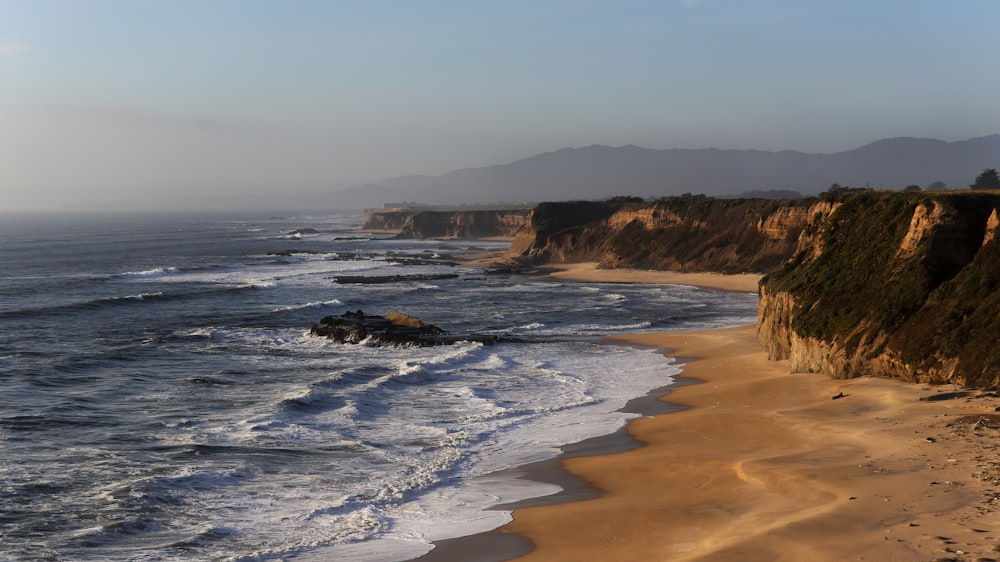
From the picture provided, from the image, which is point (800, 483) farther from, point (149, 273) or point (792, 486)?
point (149, 273)

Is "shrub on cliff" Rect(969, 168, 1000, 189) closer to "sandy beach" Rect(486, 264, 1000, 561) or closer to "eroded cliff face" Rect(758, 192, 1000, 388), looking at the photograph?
"eroded cliff face" Rect(758, 192, 1000, 388)

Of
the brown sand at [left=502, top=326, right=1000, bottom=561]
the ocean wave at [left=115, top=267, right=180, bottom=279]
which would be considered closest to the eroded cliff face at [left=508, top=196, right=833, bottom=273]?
the ocean wave at [left=115, top=267, right=180, bottom=279]

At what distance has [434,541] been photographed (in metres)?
15.7

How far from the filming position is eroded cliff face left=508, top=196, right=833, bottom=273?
251 ft

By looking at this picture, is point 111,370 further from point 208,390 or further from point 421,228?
point 421,228

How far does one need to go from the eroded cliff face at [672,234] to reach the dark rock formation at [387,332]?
1495 inches

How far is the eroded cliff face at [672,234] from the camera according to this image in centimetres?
7644

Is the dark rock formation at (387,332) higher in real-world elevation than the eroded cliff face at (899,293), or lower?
lower

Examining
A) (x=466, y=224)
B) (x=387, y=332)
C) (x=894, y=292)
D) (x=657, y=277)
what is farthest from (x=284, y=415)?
(x=466, y=224)

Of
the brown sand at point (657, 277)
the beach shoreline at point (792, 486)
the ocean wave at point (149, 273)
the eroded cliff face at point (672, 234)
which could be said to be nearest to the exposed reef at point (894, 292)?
the beach shoreline at point (792, 486)

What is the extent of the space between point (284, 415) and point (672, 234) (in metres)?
65.7

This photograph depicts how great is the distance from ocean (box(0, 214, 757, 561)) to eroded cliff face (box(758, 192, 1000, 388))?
18.7 ft

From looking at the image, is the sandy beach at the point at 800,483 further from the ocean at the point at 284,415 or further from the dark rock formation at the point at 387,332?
the dark rock formation at the point at 387,332

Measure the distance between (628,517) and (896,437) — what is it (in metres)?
6.54
